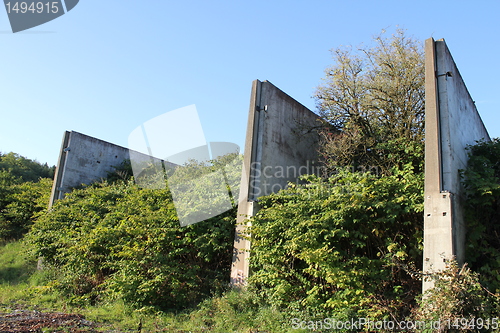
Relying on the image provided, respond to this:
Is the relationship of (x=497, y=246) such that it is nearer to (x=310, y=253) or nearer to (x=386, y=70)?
(x=310, y=253)

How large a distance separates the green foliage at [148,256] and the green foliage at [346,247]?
1.59m

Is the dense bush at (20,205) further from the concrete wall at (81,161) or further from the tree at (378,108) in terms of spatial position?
the tree at (378,108)

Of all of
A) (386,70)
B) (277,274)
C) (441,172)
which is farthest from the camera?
(386,70)

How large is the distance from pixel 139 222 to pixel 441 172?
763 cm

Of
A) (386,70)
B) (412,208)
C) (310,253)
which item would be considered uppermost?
(386,70)

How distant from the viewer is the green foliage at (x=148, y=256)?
370 inches

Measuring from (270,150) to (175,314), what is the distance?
4893 millimetres

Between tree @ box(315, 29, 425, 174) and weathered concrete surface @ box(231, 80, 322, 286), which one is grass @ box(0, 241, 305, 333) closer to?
weathered concrete surface @ box(231, 80, 322, 286)

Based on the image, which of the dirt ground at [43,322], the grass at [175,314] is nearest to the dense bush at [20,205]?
the grass at [175,314]

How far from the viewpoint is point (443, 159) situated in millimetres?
7262

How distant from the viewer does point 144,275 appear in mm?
9609

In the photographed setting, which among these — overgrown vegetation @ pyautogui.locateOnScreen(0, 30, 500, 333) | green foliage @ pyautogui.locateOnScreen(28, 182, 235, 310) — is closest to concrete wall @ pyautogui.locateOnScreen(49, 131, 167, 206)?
overgrown vegetation @ pyautogui.locateOnScreen(0, 30, 500, 333)

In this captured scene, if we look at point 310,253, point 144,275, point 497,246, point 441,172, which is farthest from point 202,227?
point 497,246

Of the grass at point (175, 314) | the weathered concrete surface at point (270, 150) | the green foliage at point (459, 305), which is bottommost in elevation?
the grass at point (175, 314)
